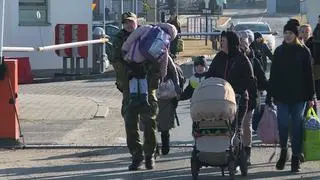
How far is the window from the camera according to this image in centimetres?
2441

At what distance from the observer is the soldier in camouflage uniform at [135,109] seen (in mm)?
9422

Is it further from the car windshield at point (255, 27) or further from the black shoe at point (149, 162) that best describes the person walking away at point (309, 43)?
the car windshield at point (255, 27)

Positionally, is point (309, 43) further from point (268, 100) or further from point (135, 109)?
point (135, 109)

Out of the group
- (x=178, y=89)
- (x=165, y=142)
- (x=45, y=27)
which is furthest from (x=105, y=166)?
(x=45, y=27)

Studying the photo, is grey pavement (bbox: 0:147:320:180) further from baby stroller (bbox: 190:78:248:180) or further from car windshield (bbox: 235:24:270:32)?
car windshield (bbox: 235:24:270:32)

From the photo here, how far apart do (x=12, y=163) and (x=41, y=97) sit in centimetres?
797

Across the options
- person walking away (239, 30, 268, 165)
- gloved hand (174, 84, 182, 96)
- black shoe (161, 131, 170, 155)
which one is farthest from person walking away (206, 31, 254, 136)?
black shoe (161, 131, 170, 155)

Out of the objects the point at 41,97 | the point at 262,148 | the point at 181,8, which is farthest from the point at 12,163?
the point at 181,8

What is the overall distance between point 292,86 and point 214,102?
4.24 ft

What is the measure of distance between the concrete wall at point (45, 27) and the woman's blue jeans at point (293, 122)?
15.3 meters

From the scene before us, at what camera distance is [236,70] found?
30.2 ft

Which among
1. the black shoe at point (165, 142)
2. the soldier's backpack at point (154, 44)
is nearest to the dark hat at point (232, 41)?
the soldier's backpack at point (154, 44)

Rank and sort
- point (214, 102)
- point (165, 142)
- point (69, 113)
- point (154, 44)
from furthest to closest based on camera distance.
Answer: point (69, 113) → point (165, 142) → point (154, 44) → point (214, 102)

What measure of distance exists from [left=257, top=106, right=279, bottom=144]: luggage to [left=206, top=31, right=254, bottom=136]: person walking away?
104 cm
